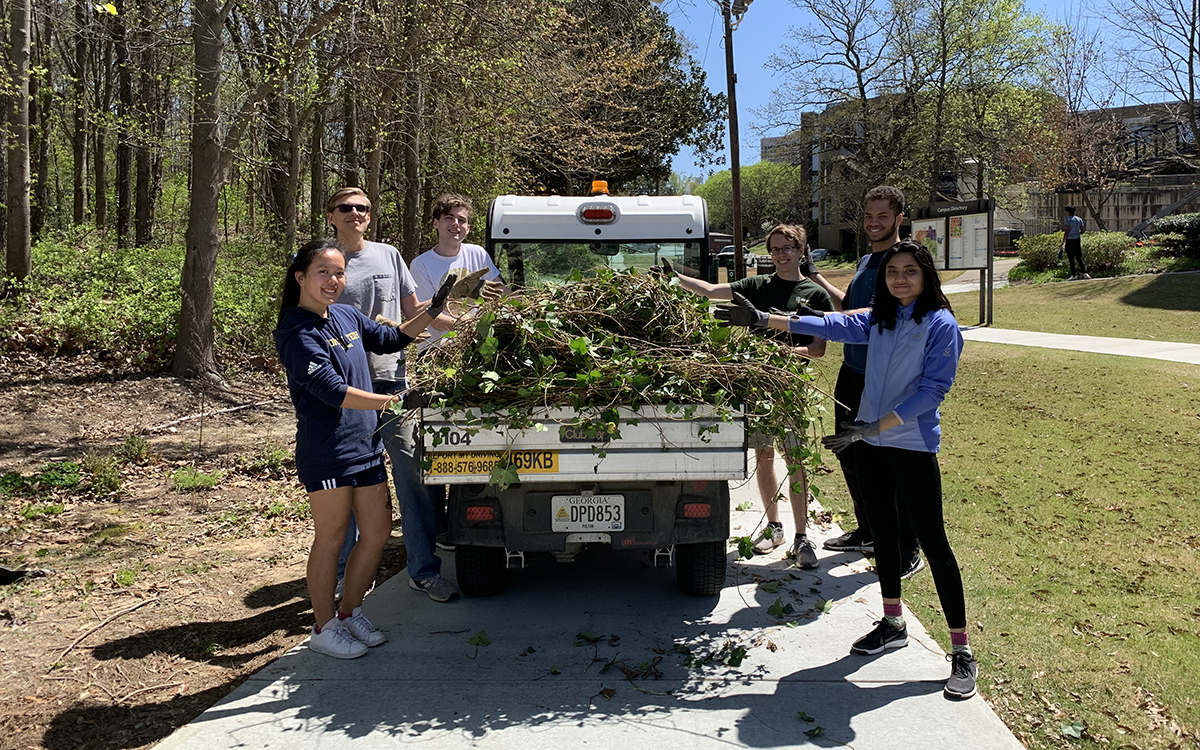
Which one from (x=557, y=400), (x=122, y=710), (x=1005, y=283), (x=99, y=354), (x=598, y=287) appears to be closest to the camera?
(x=122, y=710)

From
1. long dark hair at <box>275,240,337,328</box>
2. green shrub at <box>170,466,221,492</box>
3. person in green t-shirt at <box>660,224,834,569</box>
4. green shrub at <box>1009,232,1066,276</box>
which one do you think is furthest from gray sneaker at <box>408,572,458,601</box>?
green shrub at <box>1009,232,1066,276</box>

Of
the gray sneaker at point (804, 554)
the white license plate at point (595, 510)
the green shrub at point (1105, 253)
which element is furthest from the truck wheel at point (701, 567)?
the green shrub at point (1105, 253)

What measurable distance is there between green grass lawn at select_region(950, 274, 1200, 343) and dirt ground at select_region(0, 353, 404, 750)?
1375 cm

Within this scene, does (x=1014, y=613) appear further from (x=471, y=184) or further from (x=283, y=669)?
(x=471, y=184)

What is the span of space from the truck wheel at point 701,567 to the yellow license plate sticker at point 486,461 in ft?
3.54

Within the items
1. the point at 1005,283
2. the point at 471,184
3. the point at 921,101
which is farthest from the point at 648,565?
the point at 921,101

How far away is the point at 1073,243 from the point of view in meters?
23.7

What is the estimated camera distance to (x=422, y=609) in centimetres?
509

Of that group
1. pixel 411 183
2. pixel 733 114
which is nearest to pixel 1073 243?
pixel 733 114

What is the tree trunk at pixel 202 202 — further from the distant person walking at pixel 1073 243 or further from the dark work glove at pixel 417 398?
the distant person walking at pixel 1073 243

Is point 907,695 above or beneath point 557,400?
beneath

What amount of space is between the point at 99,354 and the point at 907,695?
1171 centimetres

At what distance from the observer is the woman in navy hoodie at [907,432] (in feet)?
13.4

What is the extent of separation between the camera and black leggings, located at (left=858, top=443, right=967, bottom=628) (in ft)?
13.4
